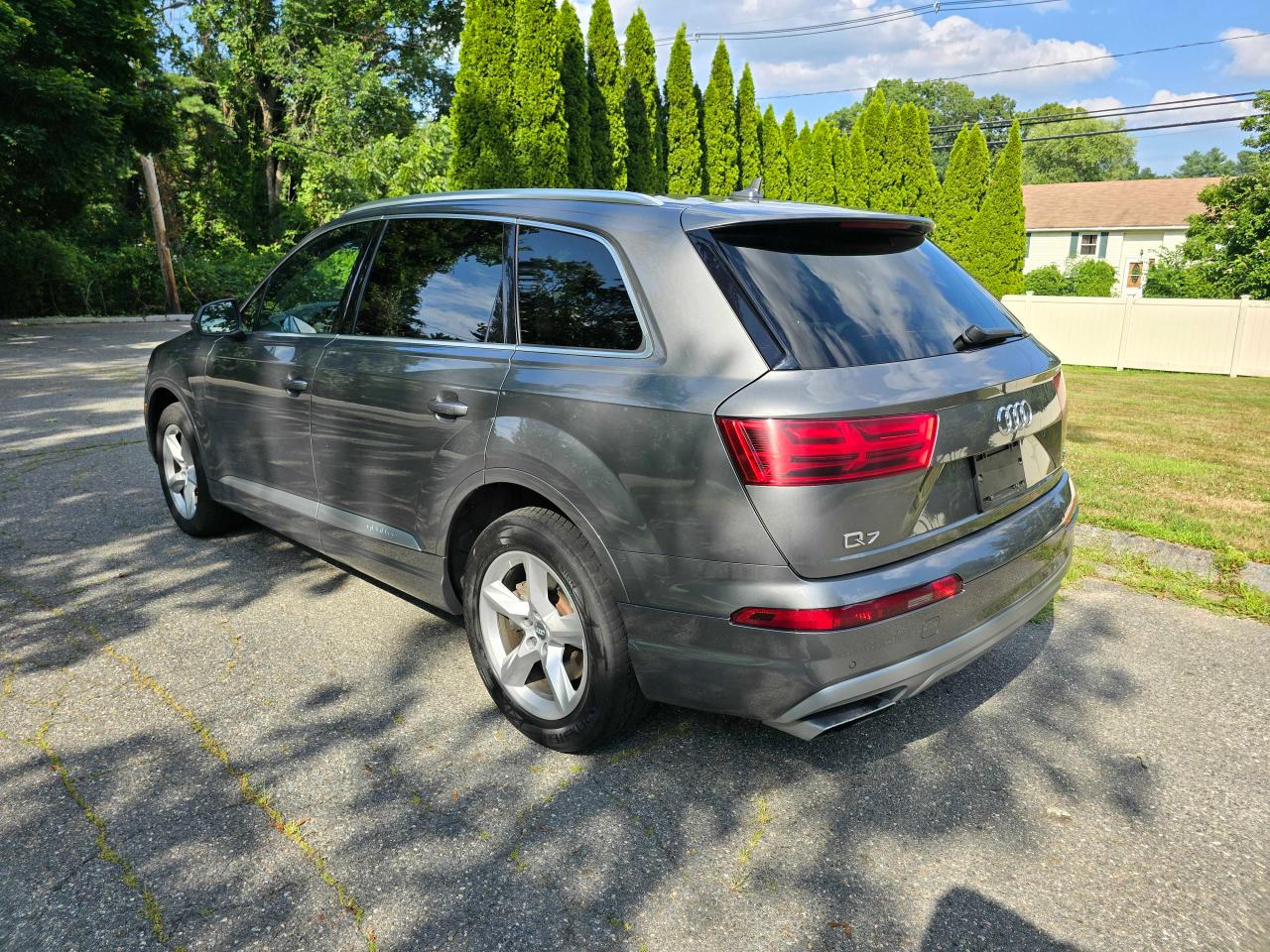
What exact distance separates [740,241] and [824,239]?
34cm

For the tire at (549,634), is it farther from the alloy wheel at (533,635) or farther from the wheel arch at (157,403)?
the wheel arch at (157,403)

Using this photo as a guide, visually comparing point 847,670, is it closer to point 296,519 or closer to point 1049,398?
point 1049,398

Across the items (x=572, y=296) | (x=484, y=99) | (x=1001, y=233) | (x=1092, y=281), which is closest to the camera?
(x=572, y=296)

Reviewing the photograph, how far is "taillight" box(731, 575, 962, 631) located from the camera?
2307mm

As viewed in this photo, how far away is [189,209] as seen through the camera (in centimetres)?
3019

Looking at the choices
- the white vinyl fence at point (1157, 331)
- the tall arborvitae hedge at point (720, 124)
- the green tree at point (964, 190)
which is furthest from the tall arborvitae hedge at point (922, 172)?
the white vinyl fence at point (1157, 331)

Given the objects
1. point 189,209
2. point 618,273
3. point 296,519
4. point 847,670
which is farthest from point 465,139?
point 189,209

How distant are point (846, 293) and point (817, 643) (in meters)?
1.09

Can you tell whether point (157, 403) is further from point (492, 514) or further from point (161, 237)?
point (161, 237)

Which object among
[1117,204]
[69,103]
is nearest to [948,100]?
[1117,204]

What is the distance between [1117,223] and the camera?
142ft

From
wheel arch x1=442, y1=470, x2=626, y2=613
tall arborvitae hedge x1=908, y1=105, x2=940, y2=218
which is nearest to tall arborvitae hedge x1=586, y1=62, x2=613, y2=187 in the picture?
tall arborvitae hedge x1=908, y1=105, x2=940, y2=218

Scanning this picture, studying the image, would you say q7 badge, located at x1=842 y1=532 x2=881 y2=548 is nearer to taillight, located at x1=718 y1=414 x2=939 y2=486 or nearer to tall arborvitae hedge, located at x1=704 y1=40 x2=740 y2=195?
taillight, located at x1=718 y1=414 x2=939 y2=486

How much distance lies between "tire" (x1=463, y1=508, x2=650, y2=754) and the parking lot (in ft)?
0.50
